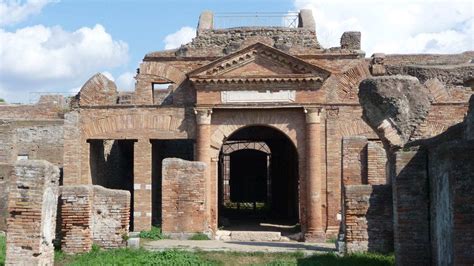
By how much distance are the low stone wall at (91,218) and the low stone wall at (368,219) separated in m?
4.74

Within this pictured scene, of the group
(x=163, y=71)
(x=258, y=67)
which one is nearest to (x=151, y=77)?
(x=163, y=71)

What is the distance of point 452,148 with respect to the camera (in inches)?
324

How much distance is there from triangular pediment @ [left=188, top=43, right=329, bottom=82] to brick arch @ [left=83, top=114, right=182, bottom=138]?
156 centimetres

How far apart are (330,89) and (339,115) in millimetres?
829

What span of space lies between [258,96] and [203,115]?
1.71m

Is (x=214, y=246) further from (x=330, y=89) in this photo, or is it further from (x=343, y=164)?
(x=330, y=89)

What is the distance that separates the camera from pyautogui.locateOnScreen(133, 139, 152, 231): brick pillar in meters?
19.9

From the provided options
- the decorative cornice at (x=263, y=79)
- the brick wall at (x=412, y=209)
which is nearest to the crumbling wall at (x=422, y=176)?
the brick wall at (x=412, y=209)

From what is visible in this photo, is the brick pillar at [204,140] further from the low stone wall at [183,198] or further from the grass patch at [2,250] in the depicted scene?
the grass patch at [2,250]

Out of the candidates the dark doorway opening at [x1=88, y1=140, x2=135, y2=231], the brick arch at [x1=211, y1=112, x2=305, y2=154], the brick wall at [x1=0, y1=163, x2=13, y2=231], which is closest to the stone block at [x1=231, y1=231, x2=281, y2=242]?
the brick arch at [x1=211, y1=112, x2=305, y2=154]

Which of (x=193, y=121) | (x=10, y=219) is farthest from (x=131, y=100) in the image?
(x=10, y=219)

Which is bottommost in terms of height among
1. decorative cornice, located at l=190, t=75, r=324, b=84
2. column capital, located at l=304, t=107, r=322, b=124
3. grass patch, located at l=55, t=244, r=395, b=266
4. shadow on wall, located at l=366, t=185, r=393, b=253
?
grass patch, located at l=55, t=244, r=395, b=266

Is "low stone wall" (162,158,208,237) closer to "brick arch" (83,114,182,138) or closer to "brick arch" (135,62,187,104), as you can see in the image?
"brick arch" (83,114,182,138)

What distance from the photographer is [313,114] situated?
1964 cm
